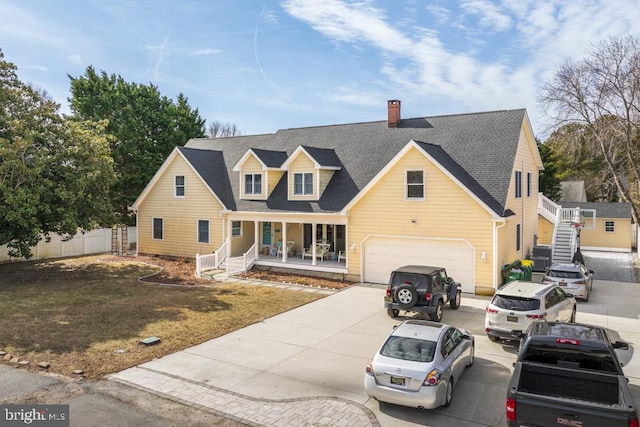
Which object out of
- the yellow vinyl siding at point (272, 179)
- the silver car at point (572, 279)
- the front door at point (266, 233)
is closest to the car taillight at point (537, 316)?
the silver car at point (572, 279)

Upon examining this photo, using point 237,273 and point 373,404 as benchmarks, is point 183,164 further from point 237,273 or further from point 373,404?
point 373,404

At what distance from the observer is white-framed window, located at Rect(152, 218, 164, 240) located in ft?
95.9

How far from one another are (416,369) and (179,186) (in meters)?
23.1

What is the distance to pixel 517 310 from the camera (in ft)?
39.3

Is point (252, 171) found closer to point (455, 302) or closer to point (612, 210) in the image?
point (455, 302)

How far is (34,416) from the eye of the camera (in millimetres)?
8227

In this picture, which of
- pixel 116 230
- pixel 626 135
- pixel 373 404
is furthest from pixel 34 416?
pixel 626 135

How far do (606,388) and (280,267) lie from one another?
18479mm

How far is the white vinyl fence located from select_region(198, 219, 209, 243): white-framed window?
8802 millimetres

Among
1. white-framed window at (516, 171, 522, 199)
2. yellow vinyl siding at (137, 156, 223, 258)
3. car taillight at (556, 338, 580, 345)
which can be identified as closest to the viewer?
car taillight at (556, 338, 580, 345)

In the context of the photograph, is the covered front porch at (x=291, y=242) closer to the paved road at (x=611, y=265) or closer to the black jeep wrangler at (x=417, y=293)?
the black jeep wrangler at (x=417, y=293)

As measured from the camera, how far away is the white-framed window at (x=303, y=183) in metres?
24.7

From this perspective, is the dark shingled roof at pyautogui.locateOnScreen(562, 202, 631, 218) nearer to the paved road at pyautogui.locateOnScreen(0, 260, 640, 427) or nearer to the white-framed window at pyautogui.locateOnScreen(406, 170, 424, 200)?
the white-framed window at pyautogui.locateOnScreen(406, 170, 424, 200)

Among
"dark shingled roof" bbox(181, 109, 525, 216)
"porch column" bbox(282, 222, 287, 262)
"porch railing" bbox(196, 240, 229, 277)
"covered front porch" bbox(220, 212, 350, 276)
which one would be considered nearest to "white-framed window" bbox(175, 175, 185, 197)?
"dark shingled roof" bbox(181, 109, 525, 216)
